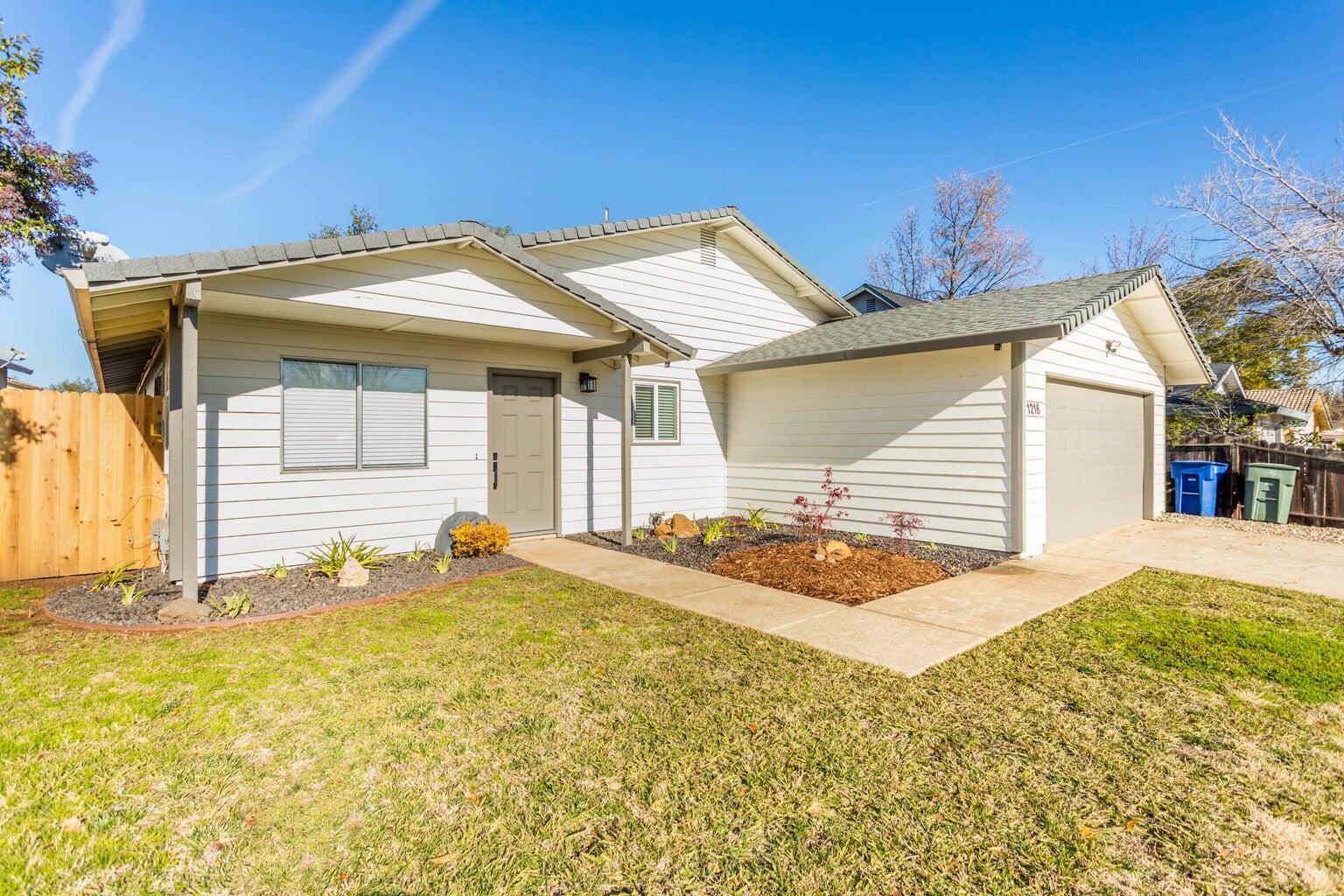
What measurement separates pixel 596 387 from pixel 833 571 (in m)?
4.67

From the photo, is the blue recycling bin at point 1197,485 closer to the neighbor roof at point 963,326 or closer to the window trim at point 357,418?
the neighbor roof at point 963,326

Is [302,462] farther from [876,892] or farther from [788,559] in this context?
[876,892]

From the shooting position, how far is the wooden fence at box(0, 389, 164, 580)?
6758 millimetres

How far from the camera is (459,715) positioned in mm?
3424

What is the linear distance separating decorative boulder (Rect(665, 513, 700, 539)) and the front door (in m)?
1.87

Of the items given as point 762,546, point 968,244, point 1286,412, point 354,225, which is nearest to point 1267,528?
point 762,546

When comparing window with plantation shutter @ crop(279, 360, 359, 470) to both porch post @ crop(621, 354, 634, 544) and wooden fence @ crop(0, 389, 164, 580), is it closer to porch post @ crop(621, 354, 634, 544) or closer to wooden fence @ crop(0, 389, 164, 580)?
wooden fence @ crop(0, 389, 164, 580)

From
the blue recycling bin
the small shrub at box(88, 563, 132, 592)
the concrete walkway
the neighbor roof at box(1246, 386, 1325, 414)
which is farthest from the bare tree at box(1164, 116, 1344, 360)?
the small shrub at box(88, 563, 132, 592)

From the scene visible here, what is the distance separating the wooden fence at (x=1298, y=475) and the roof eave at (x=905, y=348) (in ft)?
27.3

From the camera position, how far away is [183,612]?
5.17 meters

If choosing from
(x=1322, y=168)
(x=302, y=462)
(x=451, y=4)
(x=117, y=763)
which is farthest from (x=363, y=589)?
(x=1322, y=168)

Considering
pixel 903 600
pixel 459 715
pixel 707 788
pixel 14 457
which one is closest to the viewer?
pixel 707 788

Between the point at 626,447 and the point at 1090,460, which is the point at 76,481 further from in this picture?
the point at 1090,460

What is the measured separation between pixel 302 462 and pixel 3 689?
3452mm
